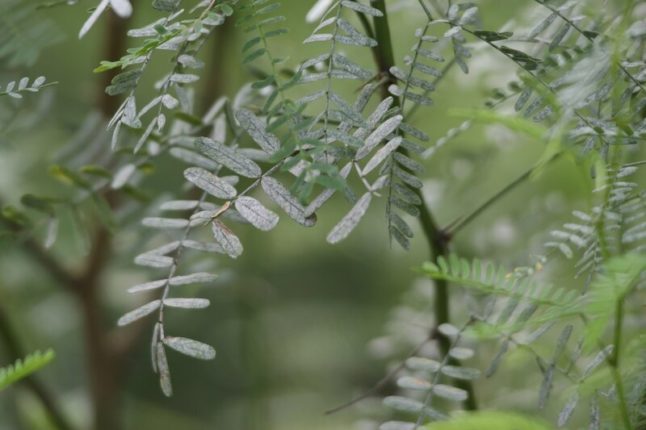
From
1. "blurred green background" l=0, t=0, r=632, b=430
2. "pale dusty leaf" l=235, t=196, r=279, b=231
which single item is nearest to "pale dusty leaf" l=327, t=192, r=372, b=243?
"pale dusty leaf" l=235, t=196, r=279, b=231

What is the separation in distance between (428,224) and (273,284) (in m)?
0.84

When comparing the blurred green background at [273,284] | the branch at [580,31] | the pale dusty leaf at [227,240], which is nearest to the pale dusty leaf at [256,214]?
the pale dusty leaf at [227,240]

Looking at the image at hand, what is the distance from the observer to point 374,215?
1.19 metres

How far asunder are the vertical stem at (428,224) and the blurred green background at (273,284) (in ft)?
0.94

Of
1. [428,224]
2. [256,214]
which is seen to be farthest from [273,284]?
[256,214]

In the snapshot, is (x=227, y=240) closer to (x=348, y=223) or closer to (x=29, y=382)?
(x=348, y=223)

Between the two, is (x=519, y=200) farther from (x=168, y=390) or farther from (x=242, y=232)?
(x=168, y=390)

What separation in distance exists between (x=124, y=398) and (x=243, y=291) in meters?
0.34

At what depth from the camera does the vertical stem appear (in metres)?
0.40

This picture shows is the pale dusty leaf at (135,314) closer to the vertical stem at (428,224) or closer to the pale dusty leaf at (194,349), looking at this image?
the pale dusty leaf at (194,349)

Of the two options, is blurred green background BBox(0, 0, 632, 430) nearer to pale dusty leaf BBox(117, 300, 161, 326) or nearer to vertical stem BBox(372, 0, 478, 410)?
vertical stem BBox(372, 0, 478, 410)

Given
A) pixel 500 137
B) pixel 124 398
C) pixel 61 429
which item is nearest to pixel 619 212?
pixel 500 137

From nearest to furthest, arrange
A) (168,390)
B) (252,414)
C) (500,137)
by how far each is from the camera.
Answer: (168,390) < (500,137) < (252,414)

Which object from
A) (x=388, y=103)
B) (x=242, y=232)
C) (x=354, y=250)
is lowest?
(x=354, y=250)
